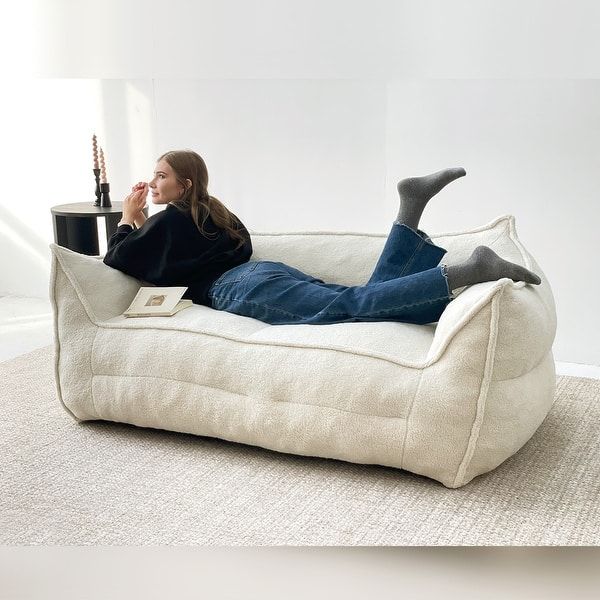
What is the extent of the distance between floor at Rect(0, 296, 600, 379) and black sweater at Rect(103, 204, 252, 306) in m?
1.13

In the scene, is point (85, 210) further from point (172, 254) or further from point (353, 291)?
point (353, 291)

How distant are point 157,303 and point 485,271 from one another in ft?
3.48

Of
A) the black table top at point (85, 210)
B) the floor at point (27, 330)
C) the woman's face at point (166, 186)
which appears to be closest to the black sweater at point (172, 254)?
the woman's face at point (166, 186)

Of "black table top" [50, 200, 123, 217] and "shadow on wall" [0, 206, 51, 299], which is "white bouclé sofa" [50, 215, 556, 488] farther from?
"shadow on wall" [0, 206, 51, 299]

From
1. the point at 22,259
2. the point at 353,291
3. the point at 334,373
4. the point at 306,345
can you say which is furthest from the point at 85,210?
the point at 334,373

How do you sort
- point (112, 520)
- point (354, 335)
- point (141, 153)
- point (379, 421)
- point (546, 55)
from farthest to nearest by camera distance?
point (141, 153) → point (546, 55) → point (354, 335) → point (379, 421) → point (112, 520)

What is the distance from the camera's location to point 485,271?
2.41 m

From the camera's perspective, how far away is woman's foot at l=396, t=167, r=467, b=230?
9.18 ft

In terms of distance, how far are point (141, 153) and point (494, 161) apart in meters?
1.89

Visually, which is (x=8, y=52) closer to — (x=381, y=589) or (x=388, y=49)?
(x=388, y=49)

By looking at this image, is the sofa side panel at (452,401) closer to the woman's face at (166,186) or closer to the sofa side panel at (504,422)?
the sofa side panel at (504,422)

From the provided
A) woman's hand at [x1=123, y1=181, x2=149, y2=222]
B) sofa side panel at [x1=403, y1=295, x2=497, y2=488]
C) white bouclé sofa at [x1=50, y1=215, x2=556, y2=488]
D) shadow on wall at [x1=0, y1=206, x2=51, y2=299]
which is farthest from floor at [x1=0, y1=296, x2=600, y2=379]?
sofa side panel at [x1=403, y1=295, x2=497, y2=488]

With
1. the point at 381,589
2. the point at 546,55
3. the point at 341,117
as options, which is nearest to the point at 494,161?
the point at 546,55

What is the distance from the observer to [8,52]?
4695 mm
